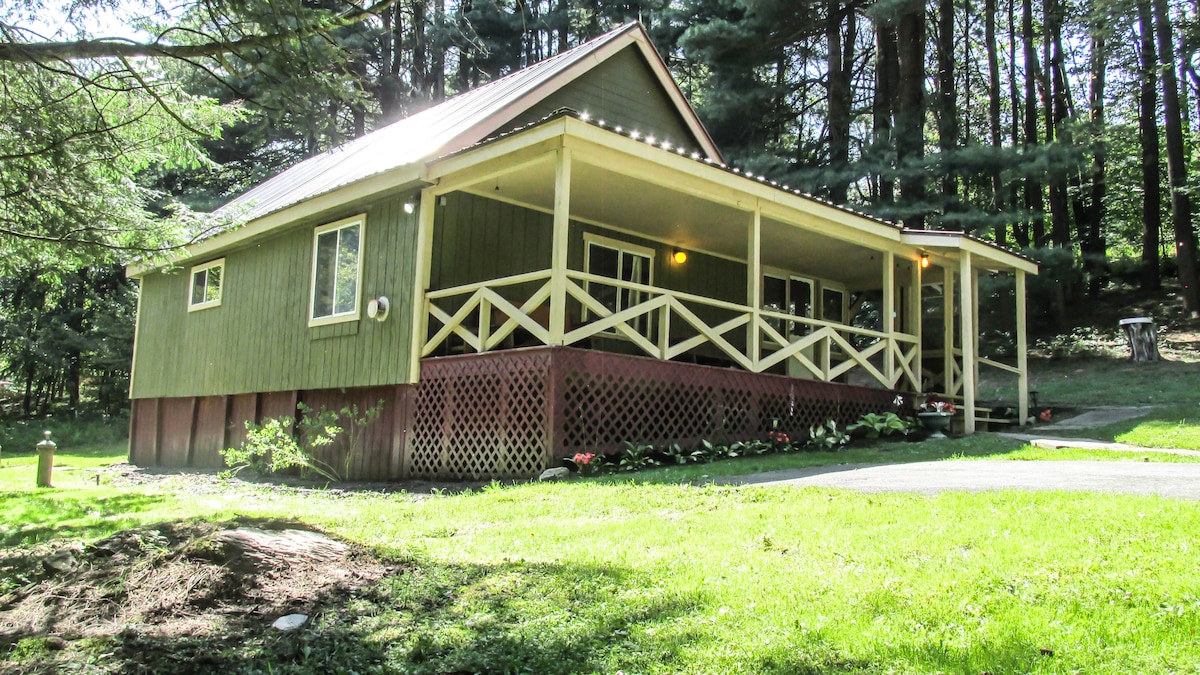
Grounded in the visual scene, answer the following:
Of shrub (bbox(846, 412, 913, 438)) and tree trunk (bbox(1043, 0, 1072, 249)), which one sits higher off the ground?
tree trunk (bbox(1043, 0, 1072, 249))

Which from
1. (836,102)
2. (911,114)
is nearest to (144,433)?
(836,102)

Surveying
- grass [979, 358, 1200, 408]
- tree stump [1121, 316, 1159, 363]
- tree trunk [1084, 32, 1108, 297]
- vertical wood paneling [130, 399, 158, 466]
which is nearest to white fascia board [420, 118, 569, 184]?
vertical wood paneling [130, 399, 158, 466]

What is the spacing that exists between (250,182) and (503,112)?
20698mm

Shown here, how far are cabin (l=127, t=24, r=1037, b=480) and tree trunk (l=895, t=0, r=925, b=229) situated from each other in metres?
3.96

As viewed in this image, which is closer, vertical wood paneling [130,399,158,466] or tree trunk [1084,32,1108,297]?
vertical wood paneling [130,399,158,466]

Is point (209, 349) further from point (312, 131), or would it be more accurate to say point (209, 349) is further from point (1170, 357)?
point (1170, 357)

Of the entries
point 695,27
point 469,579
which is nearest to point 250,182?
point 695,27

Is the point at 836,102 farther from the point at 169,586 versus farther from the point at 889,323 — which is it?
the point at 169,586

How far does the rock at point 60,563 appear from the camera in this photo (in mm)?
4469

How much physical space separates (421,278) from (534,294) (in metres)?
1.55

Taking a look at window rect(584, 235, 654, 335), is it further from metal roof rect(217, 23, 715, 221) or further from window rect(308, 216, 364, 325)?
window rect(308, 216, 364, 325)

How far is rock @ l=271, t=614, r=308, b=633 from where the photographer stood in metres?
3.90

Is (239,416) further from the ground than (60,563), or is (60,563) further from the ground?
(239,416)

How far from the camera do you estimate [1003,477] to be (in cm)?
747
